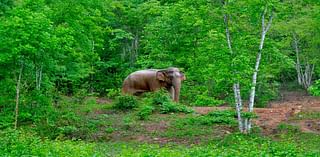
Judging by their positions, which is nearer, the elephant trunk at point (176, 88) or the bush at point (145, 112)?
the bush at point (145, 112)

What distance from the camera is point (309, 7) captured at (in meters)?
16.1

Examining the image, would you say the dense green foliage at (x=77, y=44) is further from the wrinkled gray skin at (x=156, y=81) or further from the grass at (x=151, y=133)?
the wrinkled gray skin at (x=156, y=81)

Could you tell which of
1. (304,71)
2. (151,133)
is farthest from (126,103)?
(304,71)

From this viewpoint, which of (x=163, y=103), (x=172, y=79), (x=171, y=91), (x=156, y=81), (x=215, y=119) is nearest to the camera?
(x=215, y=119)

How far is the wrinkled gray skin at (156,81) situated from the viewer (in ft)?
63.1

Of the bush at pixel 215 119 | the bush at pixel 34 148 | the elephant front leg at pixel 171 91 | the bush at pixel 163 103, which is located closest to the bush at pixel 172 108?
the bush at pixel 163 103

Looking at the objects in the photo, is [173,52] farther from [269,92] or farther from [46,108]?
[46,108]

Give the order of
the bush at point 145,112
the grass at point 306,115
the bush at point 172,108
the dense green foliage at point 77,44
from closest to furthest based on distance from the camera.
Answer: the dense green foliage at point 77,44 → the grass at point 306,115 → the bush at point 145,112 → the bush at point 172,108

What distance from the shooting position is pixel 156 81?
65.8 feet

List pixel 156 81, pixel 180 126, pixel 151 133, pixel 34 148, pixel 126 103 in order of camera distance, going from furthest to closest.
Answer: pixel 156 81
pixel 126 103
pixel 180 126
pixel 151 133
pixel 34 148

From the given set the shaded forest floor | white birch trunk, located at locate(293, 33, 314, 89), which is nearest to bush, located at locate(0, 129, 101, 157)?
the shaded forest floor

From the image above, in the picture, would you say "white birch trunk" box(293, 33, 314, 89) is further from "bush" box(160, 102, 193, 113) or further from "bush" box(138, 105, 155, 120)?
"bush" box(138, 105, 155, 120)

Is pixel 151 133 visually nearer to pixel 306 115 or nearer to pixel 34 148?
pixel 306 115

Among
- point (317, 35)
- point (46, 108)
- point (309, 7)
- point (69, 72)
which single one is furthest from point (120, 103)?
point (317, 35)
